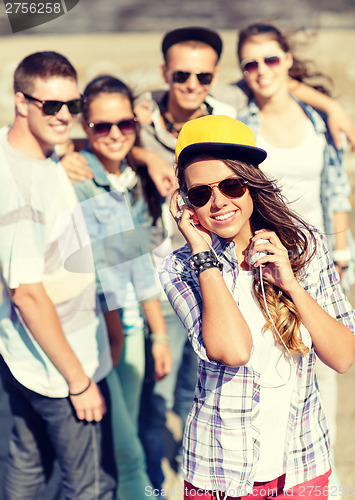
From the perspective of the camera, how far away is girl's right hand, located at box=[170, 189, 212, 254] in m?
2.11

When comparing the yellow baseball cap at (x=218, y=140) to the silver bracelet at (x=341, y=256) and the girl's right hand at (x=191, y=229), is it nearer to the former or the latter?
the girl's right hand at (x=191, y=229)

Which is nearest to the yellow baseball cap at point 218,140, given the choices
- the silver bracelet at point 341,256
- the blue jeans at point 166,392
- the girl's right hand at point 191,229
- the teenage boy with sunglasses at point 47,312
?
the girl's right hand at point 191,229

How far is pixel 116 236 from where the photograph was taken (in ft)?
10.6

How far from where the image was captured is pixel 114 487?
287 centimetres

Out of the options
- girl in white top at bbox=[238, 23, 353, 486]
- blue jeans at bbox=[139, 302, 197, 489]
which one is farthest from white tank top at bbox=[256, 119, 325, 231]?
blue jeans at bbox=[139, 302, 197, 489]

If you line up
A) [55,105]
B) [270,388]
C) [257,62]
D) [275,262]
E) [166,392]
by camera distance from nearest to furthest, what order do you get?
[275,262], [270,388], [55,105], [257,62], [166,392]

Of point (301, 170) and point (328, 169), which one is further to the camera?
point (328, 169)

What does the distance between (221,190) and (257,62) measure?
68.4 inches

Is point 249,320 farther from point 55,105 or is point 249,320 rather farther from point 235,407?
point 55,105

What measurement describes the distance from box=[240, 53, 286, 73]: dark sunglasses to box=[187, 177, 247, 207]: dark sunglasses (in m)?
1.69

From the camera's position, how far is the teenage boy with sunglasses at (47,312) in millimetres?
2562

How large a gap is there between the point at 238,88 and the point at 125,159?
0.90 meters

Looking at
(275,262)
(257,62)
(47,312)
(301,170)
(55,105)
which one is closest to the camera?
(275,262)

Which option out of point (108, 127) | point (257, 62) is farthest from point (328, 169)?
point (108, 127)
